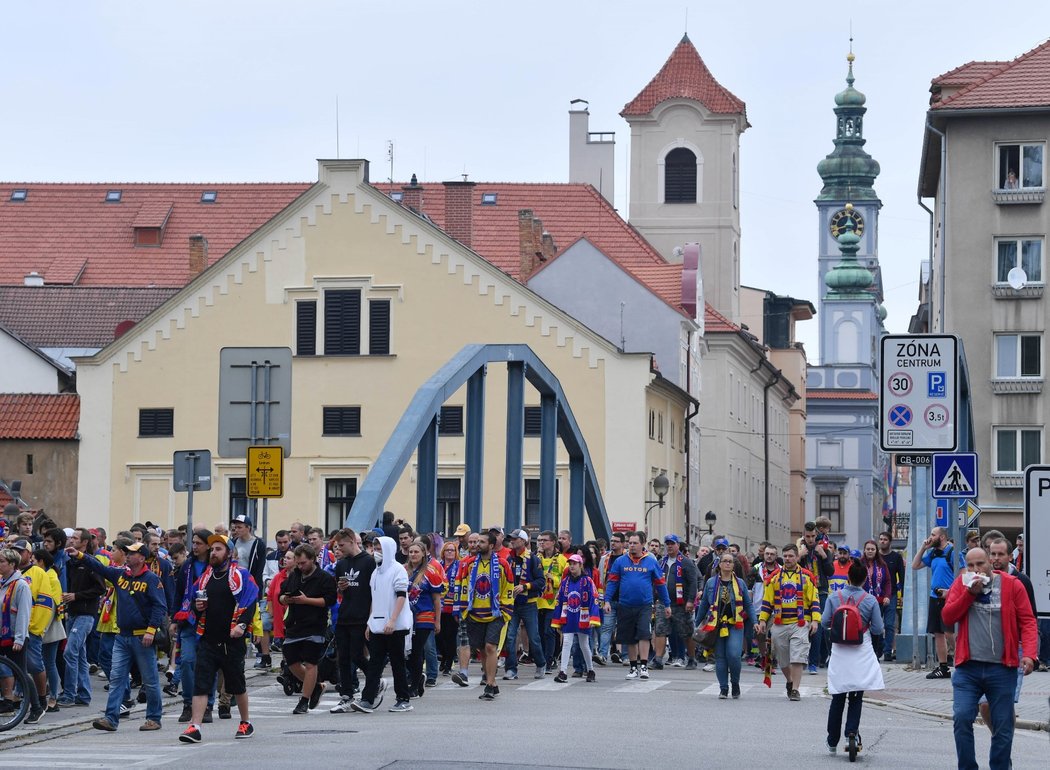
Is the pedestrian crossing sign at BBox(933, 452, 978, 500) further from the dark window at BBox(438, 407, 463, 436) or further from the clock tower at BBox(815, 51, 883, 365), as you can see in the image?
the clock tower at BBox(815, 51, 883, 365)

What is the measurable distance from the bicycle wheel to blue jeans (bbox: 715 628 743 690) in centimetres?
776

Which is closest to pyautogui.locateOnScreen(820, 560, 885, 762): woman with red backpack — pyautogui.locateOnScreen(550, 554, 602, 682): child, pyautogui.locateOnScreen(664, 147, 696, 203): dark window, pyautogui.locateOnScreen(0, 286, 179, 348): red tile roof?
pyautogui.locateOnScreen(550, 554, 602, 682): child

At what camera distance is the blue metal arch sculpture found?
2527cm

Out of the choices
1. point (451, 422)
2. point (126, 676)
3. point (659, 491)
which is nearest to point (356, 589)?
point (126, 676)

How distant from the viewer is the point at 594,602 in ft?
81.1

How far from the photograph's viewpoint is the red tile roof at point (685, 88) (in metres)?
81.2

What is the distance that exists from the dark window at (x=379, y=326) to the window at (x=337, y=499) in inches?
139

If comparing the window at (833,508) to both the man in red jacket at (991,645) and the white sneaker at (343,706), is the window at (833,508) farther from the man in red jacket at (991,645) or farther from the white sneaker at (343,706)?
the man in red jacket at (991,645)

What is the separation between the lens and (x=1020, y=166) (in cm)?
5903

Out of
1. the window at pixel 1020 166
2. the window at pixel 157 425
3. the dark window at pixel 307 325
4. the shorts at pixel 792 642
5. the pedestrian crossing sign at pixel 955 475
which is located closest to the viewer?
the shorts at pixel 792 642

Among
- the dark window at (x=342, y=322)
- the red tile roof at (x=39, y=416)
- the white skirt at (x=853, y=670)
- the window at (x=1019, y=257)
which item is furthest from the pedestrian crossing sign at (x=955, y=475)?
the window at (x=1019, y=257)

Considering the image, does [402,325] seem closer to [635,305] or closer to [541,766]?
[635,305]

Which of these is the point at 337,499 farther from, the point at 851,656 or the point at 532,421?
the point at 851,656

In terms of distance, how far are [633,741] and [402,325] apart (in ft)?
127
